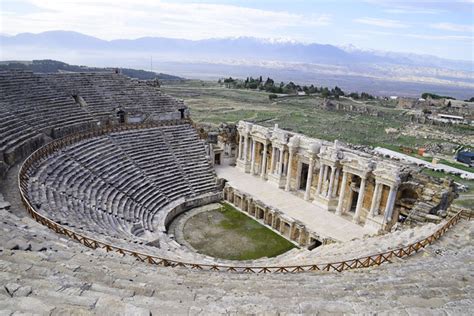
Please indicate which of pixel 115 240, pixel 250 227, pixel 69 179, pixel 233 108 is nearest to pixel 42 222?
pixel 115 240

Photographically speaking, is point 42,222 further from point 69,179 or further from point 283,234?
point 283,234

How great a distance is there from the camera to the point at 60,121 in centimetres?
2609

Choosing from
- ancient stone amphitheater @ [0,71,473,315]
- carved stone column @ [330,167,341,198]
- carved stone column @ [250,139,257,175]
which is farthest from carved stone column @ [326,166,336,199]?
carved stone column @ [250,139,257,175]

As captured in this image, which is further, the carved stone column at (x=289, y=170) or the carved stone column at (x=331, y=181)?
the carved stone column at (x=289, y=170)

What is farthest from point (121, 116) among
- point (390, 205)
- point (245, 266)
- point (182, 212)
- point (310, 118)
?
point (310, 118)

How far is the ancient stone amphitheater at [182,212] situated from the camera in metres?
7.59

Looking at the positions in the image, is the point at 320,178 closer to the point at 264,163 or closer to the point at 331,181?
the point at 331,181

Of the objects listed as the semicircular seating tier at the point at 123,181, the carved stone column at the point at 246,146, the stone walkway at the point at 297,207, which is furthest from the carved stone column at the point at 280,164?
the semicircular seating tier at the point at 123,181

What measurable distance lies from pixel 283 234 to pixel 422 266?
538 inches

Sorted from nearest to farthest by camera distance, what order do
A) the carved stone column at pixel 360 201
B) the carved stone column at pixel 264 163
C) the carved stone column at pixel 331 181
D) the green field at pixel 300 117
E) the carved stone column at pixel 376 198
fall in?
1. the carved stone column at pixel 376 198
2. the carved stone column at pixel 360 201
3. the carved stone column at pixel 331 181
4. the carved stone column at pixel 264 163
5. the green field at pixel 300 117

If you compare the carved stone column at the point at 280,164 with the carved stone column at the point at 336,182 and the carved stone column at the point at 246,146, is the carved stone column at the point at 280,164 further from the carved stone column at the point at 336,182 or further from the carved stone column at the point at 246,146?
the carved stone column at the point at 336,182

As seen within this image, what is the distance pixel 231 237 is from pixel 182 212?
4.69 meters

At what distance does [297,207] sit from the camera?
89.5ft

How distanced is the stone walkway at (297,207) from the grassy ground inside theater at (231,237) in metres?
2.22
